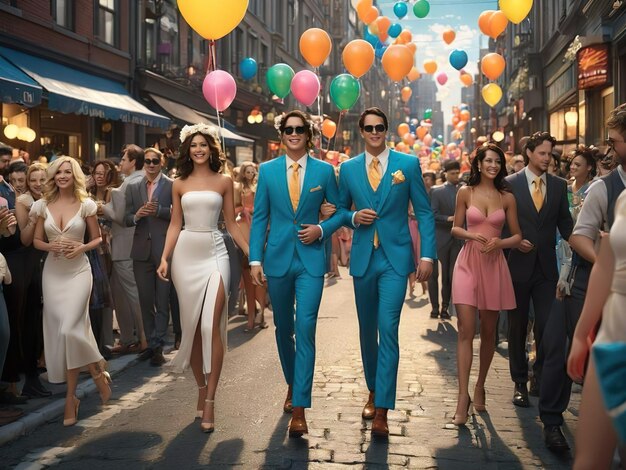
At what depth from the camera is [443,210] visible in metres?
→ 11.4

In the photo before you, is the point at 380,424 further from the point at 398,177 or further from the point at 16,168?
the point at 16,168

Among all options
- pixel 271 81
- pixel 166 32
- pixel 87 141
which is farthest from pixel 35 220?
pixel 166 32

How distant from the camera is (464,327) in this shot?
615 centimetres

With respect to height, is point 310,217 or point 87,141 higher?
point 87,141

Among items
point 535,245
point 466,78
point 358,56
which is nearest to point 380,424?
point 535,245

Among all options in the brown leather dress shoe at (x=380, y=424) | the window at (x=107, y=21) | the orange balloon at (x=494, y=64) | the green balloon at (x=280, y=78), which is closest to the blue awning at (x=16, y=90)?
the green balloon at (x=280, y=78)

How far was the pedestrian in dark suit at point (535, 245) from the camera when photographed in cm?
634

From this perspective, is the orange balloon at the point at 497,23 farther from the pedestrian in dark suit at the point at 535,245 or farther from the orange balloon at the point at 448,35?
the pedestrian in dark suit at the point at 535,245

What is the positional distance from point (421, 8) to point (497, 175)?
1770 centimetres

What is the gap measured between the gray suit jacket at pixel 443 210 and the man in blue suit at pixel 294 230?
5.43 metres

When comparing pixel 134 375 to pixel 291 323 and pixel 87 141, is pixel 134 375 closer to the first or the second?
pixel 291 323

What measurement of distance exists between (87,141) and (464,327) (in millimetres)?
15515

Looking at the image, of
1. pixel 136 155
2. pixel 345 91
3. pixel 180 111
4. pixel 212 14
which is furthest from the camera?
pixel 180 111

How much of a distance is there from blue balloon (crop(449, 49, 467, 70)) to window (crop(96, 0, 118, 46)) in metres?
9.83
